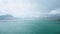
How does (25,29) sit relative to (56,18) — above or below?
below

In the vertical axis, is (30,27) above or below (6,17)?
below

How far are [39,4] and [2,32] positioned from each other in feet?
3.11

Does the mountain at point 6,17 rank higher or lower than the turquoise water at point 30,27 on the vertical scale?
higher

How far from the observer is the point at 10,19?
147cm

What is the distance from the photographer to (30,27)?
1.43 m

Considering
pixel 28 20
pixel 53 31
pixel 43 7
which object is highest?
pixel 43 7

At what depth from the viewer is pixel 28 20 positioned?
56.2 inches

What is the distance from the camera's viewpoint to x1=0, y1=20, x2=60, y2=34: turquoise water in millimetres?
1424

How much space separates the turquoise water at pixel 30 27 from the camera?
1424mm

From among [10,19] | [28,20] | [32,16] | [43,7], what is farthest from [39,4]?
[10,19]

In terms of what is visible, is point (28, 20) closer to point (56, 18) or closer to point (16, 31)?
point (16, 31)

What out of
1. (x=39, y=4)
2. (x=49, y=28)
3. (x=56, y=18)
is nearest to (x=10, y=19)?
(x=39, y=4)

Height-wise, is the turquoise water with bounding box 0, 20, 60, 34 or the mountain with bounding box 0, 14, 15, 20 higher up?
the mountain with bounding box 0, 14, 15, 20

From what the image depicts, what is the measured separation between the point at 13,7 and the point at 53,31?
0.94m
